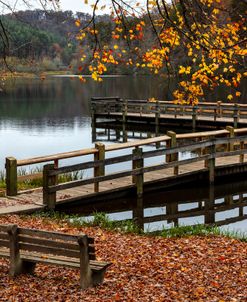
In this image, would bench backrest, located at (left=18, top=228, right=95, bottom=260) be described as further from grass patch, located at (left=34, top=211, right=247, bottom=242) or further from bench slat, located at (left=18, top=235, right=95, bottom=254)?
grass patch, located at (left=34, top=211, right=247, bottom=242)

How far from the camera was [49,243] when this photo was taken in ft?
27.2

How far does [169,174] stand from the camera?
18.9 m

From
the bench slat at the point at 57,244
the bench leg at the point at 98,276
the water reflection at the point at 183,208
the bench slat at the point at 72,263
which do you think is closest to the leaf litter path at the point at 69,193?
the water reflection at the point at 183,208

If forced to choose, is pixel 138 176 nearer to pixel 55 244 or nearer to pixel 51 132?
pixel 55 244

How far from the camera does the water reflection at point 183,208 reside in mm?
16062

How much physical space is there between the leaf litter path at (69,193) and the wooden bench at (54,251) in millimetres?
4948

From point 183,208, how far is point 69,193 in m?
3.81

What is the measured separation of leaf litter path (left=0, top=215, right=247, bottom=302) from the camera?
839 cm

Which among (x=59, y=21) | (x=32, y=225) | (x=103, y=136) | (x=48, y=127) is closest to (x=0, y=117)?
(x=48, y=127)

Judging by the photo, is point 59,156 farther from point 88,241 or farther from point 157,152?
point 88,241

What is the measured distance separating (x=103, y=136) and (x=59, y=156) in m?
24.7

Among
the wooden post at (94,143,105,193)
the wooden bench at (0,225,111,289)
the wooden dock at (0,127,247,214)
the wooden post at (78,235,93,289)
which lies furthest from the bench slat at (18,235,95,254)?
the wooden post at (94,143,105,193)

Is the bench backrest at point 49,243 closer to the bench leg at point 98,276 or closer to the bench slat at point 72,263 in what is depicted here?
the bench slat at point 72,263

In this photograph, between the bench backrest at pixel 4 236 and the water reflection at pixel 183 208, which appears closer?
the bench backrest at pixel 4 236
